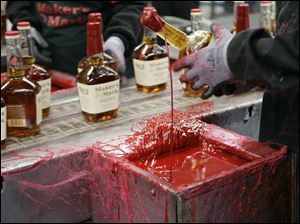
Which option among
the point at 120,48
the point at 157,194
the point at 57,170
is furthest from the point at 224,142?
the point at 120,48

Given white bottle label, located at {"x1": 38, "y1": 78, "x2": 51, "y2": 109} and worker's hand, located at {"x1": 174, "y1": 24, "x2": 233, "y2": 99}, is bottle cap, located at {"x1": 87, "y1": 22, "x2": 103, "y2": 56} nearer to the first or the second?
white bottle label, located at {"x1": 38, "y1": 78, "x2": 51, "y2": 109}

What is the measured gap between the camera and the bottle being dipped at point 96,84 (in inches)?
49.1

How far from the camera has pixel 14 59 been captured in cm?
119

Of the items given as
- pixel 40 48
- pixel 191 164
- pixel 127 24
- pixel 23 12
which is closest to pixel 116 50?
pixel 127 24

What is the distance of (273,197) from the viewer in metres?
1.01

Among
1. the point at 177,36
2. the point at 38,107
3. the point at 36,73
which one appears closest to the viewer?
the point at 177,36

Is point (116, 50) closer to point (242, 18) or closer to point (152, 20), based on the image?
point (242, 18)

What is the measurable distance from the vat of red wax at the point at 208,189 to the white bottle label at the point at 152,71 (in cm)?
39

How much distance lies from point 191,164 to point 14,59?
495 millimetres

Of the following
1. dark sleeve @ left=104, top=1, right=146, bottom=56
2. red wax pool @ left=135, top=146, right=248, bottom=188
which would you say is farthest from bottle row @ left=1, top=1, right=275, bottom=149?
dark sleeve @ left=104, top=1, right=146, bottom=56

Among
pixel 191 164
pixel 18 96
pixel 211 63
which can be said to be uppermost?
pixel 211 63

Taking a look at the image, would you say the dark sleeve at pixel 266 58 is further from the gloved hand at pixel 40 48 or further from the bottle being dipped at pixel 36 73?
the gloved hand at pixel 40 48

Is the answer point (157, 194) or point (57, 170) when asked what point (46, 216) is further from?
point (157, 194)

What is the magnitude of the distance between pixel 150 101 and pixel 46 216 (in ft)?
1.69
